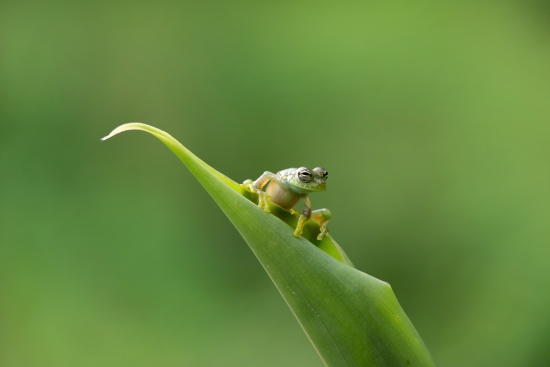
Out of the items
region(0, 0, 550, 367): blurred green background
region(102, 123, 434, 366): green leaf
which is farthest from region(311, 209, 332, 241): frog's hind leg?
region(0, 0, 550, 367): blurred green background

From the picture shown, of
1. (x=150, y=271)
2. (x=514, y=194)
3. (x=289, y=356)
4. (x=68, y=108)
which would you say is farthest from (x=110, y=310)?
(x=514, y=194)

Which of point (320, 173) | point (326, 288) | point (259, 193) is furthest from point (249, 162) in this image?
point (326, 288)

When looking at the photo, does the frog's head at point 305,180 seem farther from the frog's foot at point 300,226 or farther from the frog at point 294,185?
the frog's foot at point 300,226

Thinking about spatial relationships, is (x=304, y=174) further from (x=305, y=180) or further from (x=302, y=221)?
(x=302, y=221)

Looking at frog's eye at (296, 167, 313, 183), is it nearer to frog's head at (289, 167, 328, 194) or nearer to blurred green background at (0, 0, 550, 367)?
frog's head at (289, 167, 328, 194)

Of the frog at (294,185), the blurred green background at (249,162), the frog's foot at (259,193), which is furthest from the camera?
the blurred green background at (249,162)

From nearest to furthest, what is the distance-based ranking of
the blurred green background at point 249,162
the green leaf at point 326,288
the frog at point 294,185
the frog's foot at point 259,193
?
1. the green leaf at point 326,288
2. the frog's foot at point 259,193
3. the frog at point 294,185
4. the blurred green background at point 249,162

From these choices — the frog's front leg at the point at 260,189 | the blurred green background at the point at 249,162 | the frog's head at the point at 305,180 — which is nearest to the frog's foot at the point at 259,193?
the frog's front leg at the point at 260,189

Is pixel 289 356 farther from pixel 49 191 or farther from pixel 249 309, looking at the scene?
pixel 49 191
